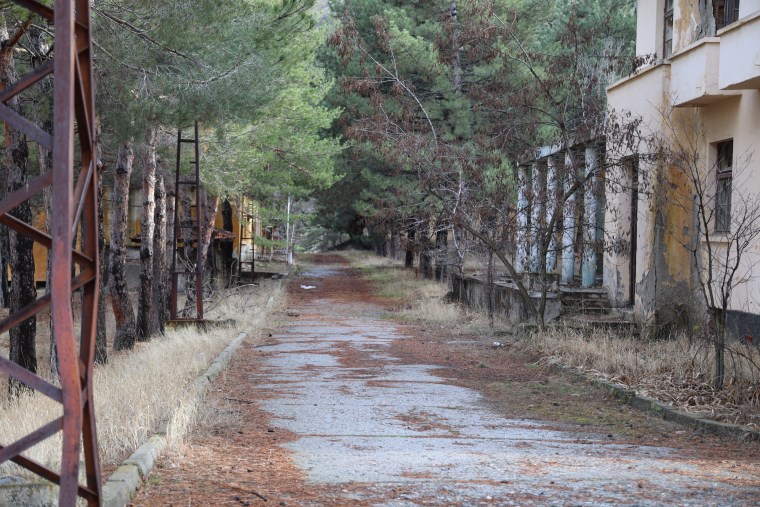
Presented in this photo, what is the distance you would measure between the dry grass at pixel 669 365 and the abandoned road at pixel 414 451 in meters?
0.55

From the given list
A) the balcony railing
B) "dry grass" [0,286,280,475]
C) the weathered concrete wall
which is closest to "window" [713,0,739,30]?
the balcony railing

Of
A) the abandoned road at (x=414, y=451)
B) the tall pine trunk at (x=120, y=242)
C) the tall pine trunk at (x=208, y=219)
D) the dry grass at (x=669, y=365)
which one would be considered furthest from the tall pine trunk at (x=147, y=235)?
the tall pine trunk at (x=208, y=219)

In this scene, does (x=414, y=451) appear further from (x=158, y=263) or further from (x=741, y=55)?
(x=158, y=263)

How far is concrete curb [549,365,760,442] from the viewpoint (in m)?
9.16

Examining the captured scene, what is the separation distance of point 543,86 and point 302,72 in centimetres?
1163

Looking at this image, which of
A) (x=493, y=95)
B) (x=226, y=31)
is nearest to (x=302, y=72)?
(x=493, y=95)

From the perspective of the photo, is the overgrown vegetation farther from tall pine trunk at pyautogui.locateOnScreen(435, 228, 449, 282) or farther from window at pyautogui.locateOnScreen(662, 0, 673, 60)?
tall pine trunk at pyautogui.locateOnScreen(435, 228, 449, 282)

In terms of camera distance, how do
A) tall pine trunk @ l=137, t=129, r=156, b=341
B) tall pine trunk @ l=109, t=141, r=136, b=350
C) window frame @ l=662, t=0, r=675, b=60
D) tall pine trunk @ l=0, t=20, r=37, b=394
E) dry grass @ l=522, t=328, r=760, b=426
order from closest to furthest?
1. dry grass @ l=522, t=328, r=760, b=426
2. tall pine trunk @ l=0, t=20, r=37, b=394
3. tall pine trunk @ l=109, t=141, r=136, b=350
4. window frame @ l=662, t=0, r=675, b=60
5. tall pine trunk @ l=137, t=129, r=156, b=341

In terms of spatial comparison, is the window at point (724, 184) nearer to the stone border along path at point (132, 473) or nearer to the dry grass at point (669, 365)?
the dry grass at point (669, 365)

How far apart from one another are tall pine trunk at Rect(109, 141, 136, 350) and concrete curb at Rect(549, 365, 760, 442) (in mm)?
9059

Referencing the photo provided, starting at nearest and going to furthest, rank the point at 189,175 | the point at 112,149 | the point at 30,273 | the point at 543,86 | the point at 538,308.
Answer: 1. the point at 30,273
2. the point at 543,86
3. the point at 538,308
4. the point at 112,149
5. the point at 189,175

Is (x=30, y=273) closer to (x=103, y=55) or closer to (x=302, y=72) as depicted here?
(x=103, y=55)

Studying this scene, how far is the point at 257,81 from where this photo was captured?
14242 millimetres

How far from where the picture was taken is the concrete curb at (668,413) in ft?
30.0
